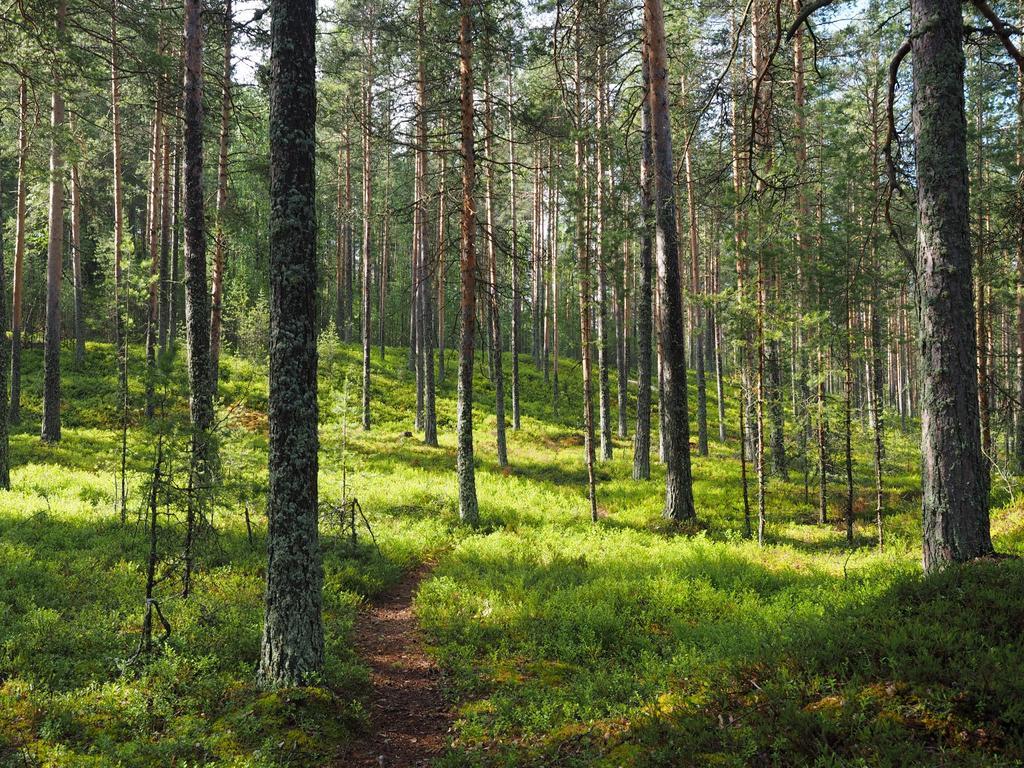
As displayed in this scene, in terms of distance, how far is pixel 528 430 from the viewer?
993 inches

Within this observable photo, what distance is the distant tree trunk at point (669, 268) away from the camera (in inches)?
457

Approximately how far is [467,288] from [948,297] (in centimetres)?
929

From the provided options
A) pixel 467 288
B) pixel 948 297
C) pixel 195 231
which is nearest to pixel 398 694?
pixel 948 297

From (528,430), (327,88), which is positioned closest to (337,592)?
(528,430)

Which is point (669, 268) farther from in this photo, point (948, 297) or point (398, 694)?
point (398, 694)

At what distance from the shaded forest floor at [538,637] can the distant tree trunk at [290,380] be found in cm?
60

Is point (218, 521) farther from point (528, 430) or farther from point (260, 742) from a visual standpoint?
point (528, 430)

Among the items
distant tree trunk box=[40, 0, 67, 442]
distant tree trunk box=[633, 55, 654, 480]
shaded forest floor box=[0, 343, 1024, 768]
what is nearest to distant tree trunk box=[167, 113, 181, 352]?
distant tree trunk box=[40, 0, 67, 442]

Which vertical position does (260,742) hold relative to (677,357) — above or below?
A: below

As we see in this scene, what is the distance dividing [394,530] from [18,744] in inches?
315

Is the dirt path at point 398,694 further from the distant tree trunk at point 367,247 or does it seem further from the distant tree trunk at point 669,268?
the distant tree trunk at point 367,247

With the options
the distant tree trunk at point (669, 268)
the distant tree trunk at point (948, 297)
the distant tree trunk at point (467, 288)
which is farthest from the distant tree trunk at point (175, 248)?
the distant tree trunk at point (948, 297)

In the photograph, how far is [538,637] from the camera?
289 inches

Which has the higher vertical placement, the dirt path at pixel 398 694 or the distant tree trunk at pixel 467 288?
the distant tree trunk at pixel 467 288
